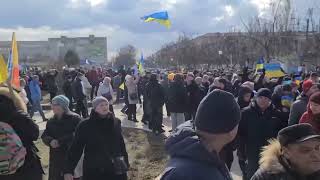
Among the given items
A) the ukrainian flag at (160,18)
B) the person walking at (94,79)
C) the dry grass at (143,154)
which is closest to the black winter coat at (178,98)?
the dry grass at (143,154)

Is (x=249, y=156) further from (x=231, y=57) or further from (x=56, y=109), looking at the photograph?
(x=231, y=57)

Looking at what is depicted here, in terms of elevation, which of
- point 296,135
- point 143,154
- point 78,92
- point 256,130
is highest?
point 296,135

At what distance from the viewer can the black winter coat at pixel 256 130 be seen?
273 inches

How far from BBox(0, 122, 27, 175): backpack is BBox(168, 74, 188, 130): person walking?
28.6ft

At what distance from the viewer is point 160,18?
19562 millimetres

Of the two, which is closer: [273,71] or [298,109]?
[298,109]

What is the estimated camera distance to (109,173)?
637cm

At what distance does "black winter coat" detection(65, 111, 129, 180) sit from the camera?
6363mm

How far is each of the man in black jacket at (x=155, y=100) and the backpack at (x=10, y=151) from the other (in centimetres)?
979

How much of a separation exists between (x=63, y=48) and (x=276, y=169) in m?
108

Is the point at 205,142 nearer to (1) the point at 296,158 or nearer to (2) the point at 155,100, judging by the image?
(1) the point at 296,158

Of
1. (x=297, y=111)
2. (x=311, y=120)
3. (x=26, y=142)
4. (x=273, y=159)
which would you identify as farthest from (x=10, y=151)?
(x=297, y=111)

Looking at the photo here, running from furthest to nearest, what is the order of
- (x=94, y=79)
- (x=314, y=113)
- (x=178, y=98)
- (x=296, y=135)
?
(x=94, y=79)
(x=178, y=98)
(x=314, y=113)
(x=296, y=135)

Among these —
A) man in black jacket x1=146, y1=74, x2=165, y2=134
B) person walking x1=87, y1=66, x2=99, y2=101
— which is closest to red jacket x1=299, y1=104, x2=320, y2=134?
man in black jacket x1=146, y1=74, x2=165, y2=134
